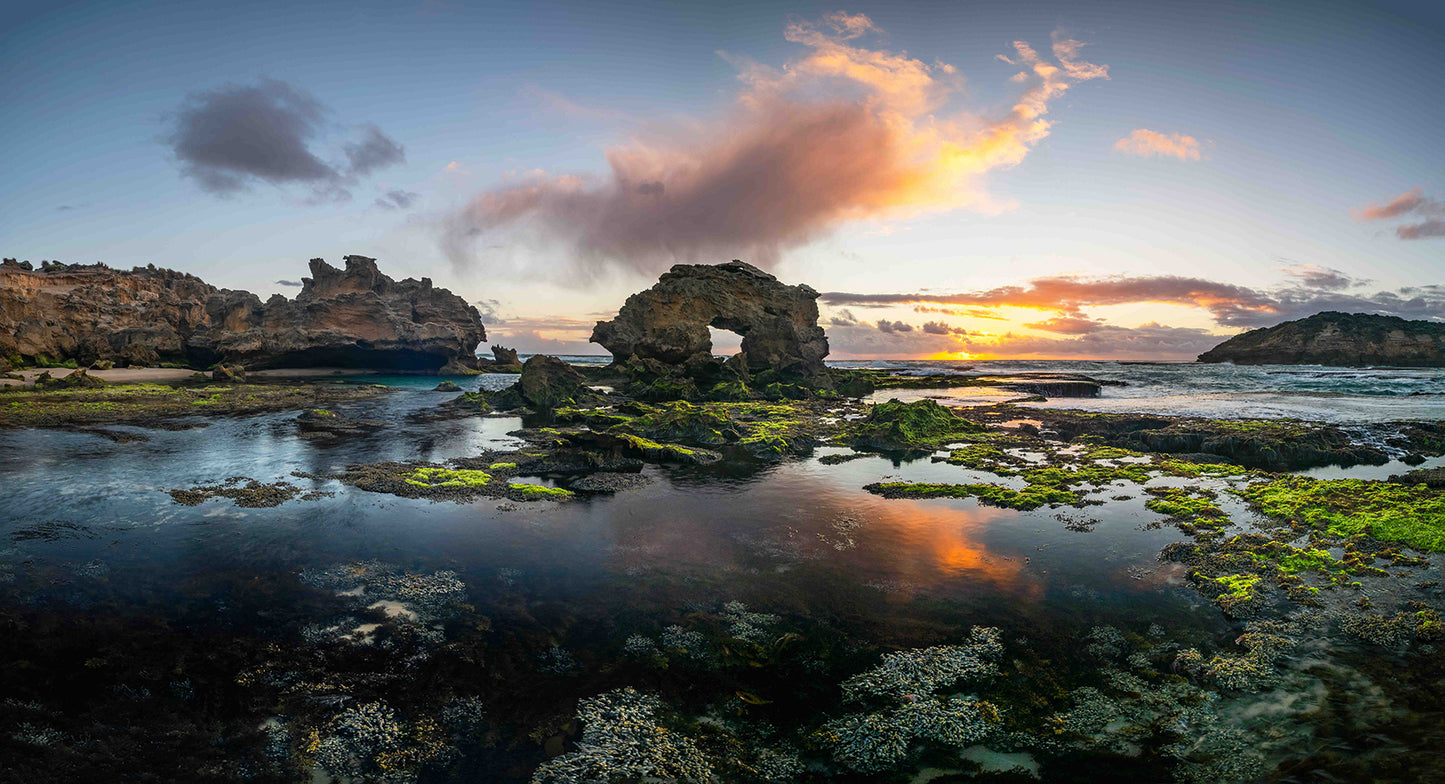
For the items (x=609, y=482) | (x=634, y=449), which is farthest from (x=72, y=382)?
(x=609, y=482)

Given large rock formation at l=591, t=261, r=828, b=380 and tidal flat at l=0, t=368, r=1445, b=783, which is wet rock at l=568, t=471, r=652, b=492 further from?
large rock formation at l=591, t=261, r=828, b=380

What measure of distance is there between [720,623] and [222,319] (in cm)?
10786

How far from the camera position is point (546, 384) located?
45969mm

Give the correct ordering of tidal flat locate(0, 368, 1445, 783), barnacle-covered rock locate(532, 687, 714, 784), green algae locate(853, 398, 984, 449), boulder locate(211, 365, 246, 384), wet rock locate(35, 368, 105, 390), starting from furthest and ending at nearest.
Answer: boulder locate(211, 365, 246, 384)
wet rock locate(35, 368, 105, 390)
green algae locate(853, 398, 984, 449)
tidal flat locate(0, 368, 1445, 783)
barnacle-covered rock locate(532, 687, 714, 784)

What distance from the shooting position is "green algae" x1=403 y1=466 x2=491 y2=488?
19.6m

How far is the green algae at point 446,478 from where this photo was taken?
64.3ft

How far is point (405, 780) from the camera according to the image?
6.28 metres

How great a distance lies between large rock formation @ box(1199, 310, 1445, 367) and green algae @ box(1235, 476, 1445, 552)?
143922mm

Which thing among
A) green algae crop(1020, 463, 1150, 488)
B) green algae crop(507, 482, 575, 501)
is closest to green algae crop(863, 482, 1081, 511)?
green algae crop(1020, 463, 1150, 488)

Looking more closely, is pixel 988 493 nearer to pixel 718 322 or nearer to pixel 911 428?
pixel 911 428

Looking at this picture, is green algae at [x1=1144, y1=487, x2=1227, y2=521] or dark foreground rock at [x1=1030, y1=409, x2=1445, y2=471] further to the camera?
dark foreground rock at [x1=1030, y1=409, x2=1445, y2=471]

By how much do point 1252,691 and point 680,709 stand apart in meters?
8.07

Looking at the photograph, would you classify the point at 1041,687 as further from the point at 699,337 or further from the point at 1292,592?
the point at 699,337

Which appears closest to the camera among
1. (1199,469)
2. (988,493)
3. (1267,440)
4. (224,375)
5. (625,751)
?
(625,751)
